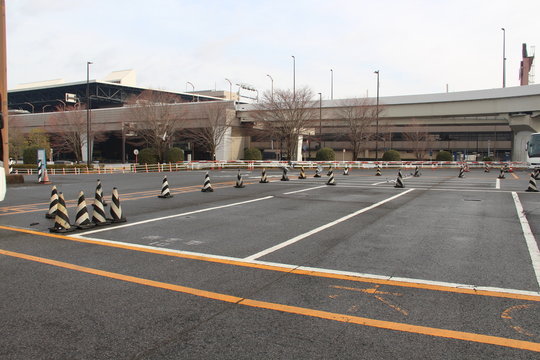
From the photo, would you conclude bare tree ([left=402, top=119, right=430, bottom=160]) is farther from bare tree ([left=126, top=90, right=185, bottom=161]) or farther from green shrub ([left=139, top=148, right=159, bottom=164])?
green shrub ([left=139, top=148, right=159, bottom=164])

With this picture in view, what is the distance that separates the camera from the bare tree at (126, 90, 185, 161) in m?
50.9

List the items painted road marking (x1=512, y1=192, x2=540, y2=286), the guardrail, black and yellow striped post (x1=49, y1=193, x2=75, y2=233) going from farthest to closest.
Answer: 1. the guardrail
2. black and yellow striped post (x1=49, y1=193, x2=75, y2=233)
3. painted road marking (x1=512, y1=192, x2=540, y2=286)

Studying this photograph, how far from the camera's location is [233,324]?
13.6 feet

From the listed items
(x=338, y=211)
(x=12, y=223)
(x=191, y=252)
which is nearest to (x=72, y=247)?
(x=191, y=252)

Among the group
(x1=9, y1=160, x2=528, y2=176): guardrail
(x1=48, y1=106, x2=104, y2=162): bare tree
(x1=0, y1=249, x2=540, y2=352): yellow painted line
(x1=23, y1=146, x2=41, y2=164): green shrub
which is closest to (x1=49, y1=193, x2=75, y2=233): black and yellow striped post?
(x1=0, y1=249, x2=540, y2=352): yellow painted line

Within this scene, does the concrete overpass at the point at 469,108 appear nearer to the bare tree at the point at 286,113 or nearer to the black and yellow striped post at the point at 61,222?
the bare tree at the point at 286,113

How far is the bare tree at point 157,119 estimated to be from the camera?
50906 millimetres

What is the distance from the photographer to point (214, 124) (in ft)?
177

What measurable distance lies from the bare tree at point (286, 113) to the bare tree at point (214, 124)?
582 centimetres

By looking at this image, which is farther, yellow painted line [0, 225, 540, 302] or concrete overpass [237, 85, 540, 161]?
concrete overpass [237, 85, 540, 161]

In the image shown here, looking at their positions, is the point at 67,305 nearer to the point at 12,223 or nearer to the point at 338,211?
the point at 12,223

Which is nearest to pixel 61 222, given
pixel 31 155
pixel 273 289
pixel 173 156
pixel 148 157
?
pixel 273 289

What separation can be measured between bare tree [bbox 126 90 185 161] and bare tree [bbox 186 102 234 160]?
3613 millimetres

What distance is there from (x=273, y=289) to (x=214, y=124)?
50.0 meters
